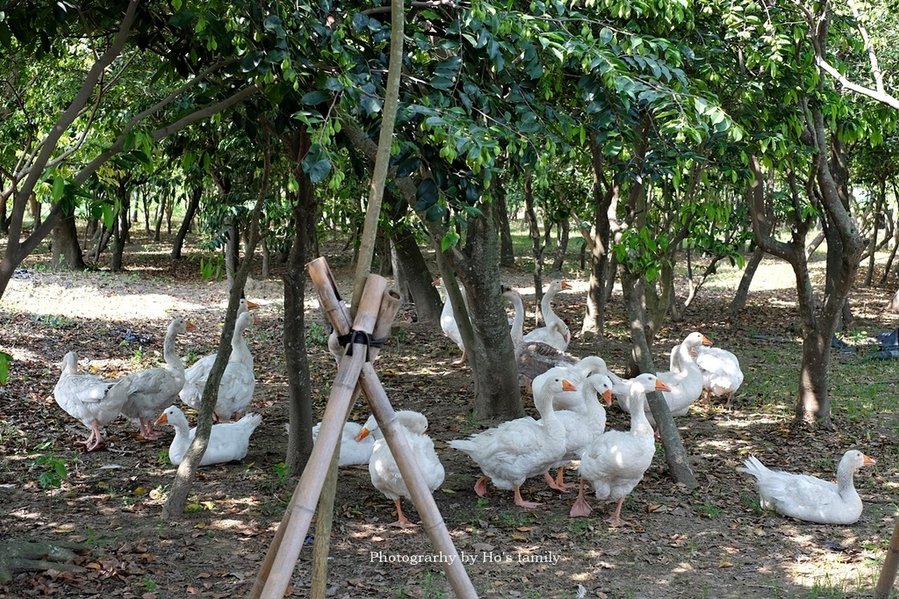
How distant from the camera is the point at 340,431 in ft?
13.0

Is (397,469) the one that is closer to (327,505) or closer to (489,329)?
(489,329)

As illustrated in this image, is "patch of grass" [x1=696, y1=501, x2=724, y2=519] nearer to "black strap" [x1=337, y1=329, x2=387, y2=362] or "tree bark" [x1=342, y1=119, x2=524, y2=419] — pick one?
"tree bark" [x1=342, y1=119, x2=524, y2=419]

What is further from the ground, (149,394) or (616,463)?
(149,394)

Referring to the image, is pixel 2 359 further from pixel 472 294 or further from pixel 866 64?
pixel 866 64

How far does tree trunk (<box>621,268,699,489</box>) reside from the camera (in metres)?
8.55

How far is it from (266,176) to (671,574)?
4331 millimetres

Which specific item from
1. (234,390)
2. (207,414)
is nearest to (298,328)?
(207,414)

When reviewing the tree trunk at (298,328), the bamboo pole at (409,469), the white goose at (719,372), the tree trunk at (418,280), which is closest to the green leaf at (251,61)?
the bamboo pole at (409,469)

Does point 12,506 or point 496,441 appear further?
point 496,441

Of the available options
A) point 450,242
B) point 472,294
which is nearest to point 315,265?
point 450,242

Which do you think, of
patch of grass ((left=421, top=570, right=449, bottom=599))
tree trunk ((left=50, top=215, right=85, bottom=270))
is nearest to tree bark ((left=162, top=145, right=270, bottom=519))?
patch of grass ((left=421, top=570, right=449, bottom=599))

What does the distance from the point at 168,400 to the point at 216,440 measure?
1423 millimetres

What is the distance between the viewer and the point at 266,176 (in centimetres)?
711

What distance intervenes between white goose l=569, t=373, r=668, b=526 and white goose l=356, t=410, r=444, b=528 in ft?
4.19
